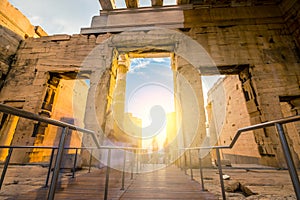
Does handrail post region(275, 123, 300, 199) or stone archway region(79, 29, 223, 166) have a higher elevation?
stone archway region(79, 29, 223, 166)

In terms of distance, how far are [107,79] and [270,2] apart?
295 inches

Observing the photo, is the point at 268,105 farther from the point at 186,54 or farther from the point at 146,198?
the point at 146,198

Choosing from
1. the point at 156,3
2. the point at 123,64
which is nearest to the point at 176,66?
the point at 156,3

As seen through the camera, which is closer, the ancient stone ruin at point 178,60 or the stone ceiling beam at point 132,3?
the ancient stone ruin at point 178,60

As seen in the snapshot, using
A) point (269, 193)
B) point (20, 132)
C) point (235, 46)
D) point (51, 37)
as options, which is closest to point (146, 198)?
point (269, 193)

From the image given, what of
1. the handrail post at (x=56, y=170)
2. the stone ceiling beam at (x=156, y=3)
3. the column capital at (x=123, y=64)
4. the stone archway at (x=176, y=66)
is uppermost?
the stone ceiling beam at (x=156, y=3)

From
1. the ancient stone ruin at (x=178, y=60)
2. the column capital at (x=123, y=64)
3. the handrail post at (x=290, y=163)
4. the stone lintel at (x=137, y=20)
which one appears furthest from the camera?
the column capital at (x=123, y=64)

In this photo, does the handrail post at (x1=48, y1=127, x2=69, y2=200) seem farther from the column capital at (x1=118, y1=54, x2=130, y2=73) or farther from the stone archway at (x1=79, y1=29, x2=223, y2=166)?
the column capital at (x1=118, y1=54, x2=130, y2=73)

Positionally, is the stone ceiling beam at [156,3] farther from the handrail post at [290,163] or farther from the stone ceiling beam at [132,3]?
the handrail post at [290,163]

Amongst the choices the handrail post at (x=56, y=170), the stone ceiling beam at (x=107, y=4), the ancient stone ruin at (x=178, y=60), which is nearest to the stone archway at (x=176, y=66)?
the ancient stone ruin at (x=178, y=60)

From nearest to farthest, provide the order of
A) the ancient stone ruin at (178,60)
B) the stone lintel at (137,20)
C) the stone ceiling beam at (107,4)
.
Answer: the ancient stone ruin at (178,60), the stone lintel at (137,20), the stone ceiling beam at (107,4)

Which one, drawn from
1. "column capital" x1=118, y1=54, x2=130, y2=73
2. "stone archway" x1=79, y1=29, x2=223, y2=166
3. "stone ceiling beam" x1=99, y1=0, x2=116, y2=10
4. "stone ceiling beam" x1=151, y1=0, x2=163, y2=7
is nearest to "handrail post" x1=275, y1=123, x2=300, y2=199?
"stone archway" x1=79, y1=29, x2=223, y2=166

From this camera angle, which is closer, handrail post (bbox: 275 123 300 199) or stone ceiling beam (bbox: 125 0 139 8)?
handrail post (bbox: 275 123 300 199)

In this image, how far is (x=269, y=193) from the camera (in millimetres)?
2018
